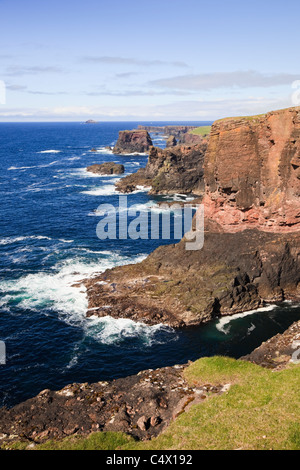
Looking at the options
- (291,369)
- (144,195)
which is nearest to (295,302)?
(291,369)

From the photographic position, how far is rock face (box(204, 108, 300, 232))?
47219 mm

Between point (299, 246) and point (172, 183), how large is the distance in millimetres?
69014

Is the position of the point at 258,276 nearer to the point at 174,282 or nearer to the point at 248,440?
the point at 174,282

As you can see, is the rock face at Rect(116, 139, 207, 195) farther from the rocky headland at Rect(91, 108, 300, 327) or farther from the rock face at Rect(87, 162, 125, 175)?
the rocky headland at Rect(91, 108, 300, 327)

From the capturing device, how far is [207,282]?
48.8 m

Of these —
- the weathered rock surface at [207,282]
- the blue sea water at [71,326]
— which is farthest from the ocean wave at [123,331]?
the weathered rock surface at [207,282]

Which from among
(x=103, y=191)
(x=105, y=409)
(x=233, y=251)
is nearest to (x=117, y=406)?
(x=105, y=409)

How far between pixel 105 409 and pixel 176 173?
9533 cm

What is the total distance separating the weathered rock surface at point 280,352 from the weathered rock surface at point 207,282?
10983 mm

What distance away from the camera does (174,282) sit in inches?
1970

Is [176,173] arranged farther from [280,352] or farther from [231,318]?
[280,352]


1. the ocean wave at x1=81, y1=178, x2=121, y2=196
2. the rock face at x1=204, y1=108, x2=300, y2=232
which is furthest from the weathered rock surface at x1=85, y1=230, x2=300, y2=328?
the ocean wave at x1=81, y1=178, x2=121, y2=196

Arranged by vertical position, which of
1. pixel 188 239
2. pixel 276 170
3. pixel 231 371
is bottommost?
pixel 231 371

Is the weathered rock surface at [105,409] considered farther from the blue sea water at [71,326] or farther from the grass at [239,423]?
the blue sea water at [71,326]
